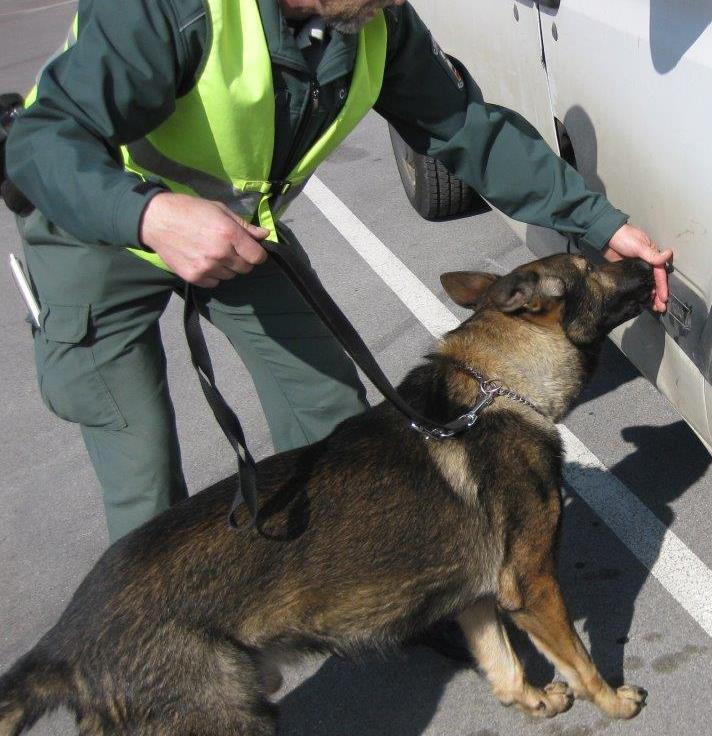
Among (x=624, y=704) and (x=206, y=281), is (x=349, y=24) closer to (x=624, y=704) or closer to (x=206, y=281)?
(x=206, y=281)

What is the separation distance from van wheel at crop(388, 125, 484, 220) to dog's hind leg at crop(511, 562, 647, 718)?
3184 mm

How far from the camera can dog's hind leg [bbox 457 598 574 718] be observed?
2.97 m

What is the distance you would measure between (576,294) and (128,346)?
1.33 metres

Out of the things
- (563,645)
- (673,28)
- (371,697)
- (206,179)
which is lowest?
(371,697)

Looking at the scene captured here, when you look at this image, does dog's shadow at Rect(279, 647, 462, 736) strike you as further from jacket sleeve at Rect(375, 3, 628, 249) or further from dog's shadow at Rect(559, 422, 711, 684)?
jacket sleeve at Rect(375, 3, 628, 249)

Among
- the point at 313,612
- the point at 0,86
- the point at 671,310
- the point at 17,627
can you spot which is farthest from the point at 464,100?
the point at 0,86

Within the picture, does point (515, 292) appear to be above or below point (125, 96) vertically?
below

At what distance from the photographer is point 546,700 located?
2.97 metres

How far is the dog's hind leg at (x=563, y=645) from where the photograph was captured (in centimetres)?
279

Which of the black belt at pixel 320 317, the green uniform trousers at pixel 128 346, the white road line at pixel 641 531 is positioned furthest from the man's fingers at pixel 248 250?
the white road line at pixel 641 531

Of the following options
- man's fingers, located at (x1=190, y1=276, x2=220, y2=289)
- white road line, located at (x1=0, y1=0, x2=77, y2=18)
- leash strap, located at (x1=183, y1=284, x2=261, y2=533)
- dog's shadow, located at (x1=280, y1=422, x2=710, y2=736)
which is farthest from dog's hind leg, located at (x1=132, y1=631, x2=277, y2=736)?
white road line, located at (x1=0, y1=0, x2=77, y2=18)

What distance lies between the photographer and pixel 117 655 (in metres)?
2.30

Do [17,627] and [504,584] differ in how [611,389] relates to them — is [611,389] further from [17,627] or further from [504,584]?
[17,627]

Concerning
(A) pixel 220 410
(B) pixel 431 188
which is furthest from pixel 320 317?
(B) pixel 431 188
